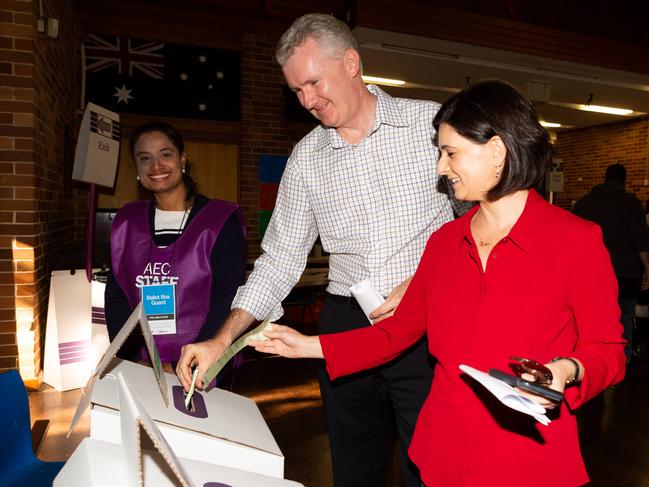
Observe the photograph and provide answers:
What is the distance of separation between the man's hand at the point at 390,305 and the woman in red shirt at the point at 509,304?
0.70 ft

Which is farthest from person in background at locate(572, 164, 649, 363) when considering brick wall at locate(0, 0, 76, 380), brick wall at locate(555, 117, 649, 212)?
brick wall at locate(555, 117, 649, 212)

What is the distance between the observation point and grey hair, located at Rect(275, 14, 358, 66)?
4.70 ft

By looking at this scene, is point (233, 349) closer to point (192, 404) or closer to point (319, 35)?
point (192, 404)

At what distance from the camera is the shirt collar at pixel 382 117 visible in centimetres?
151

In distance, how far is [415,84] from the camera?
25.1 feet

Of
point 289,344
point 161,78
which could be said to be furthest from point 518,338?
point 161,78

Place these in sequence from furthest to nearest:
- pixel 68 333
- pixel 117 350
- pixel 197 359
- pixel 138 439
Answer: pixel 68 333 < pixel 197 359 < pixel 117 350 < pixel 138 439

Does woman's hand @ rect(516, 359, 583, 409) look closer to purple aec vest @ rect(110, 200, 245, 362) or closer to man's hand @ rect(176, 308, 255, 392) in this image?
man's hand @ rect(176, 308, 255, 392)

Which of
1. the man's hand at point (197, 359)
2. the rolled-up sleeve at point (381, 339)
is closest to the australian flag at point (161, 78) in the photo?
the man's hand at point (197, 359)

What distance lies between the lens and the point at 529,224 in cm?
104

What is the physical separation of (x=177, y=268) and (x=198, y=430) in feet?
2.93

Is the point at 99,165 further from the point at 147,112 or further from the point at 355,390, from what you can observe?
the point at 355,390

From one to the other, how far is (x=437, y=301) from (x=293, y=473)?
189 cm

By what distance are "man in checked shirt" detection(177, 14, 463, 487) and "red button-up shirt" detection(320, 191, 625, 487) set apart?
0.27 metres
